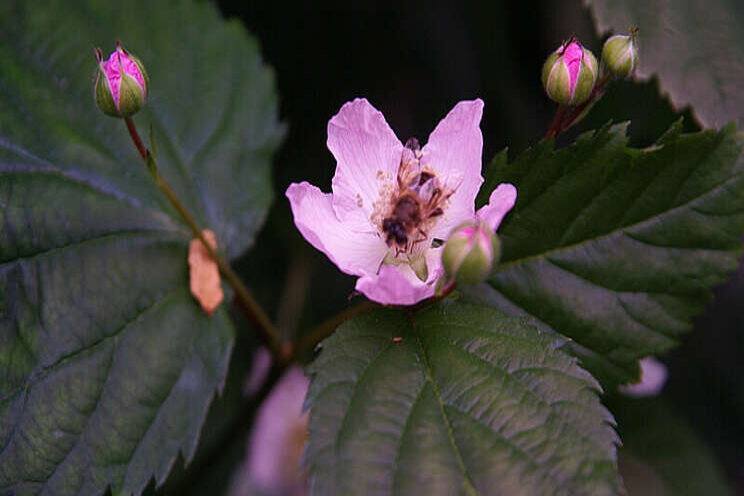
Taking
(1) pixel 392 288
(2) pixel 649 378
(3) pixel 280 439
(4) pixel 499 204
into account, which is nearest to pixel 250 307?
(1) pixel 392 288

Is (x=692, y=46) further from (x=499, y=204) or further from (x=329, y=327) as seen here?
(x=329, y=327)

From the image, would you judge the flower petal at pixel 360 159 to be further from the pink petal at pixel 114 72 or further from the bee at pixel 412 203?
the pink petal at pixel 114 72

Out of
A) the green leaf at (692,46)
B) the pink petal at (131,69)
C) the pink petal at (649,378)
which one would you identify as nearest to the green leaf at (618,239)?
the green leaf at (692,46)

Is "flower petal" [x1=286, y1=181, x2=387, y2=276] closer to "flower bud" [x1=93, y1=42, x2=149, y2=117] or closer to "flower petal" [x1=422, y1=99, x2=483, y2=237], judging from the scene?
Result: "flower petal" [x1=422, y1=99, x2=483, y2=237]

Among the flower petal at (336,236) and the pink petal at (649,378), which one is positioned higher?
the flower petal at (336,236)

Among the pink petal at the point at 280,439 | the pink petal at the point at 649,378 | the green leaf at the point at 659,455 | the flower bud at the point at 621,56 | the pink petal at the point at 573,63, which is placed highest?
the pink petal at the point at 573,63

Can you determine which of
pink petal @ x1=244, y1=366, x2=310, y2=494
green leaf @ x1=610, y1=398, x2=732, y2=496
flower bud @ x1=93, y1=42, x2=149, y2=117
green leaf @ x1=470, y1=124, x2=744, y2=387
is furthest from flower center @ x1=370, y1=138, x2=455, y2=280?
green leaf @ x1=610, y1=398, x2=732, y2=496
